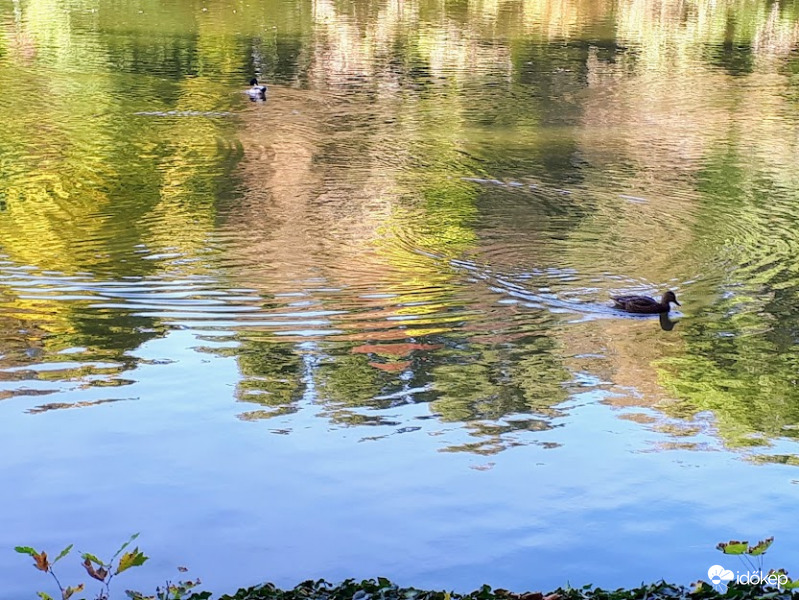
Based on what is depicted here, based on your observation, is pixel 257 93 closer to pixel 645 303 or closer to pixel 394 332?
pixel 394 332

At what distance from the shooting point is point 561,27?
34312 millimetres

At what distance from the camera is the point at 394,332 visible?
10.9 meters

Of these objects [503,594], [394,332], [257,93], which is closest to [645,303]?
[394,332]

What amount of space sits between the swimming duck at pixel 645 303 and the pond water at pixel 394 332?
0.37ft

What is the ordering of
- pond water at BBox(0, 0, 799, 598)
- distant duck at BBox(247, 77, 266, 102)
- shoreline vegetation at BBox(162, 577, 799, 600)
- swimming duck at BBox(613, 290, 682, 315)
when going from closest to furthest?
shoreline vegetation at BBox(162, 577, 799, 600)
pond water at BBox(0, 0, 799, 598)
swimming duck at BBox(613, 290, 682, 315)
distant duck at BBox(247, 77, 266, 102)

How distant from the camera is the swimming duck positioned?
11250 millimetres

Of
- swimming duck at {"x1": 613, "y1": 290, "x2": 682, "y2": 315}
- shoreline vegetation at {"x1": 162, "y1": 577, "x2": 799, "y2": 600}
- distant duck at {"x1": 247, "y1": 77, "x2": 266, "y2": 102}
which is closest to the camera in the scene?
shoreline vegetation at {"x1": 162, "y1": 577, "x2": 799, "y2": 600}

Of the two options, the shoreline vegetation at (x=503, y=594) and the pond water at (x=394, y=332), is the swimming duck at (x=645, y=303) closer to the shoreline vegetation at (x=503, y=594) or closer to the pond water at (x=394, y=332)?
the pond water at (x=394, y=332)

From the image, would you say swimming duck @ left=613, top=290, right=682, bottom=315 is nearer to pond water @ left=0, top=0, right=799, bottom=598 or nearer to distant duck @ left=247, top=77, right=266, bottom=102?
pond water @ left=0, top=0, right=799, bottom=598

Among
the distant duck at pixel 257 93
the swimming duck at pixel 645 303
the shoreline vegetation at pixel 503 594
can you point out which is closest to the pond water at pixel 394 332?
the swimming duck at pixel 645 303

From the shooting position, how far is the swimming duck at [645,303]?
36.9 feet

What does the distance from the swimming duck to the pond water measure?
112 millimetres

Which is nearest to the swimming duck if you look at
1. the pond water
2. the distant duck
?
the pond water

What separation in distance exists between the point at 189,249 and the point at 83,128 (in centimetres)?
735
